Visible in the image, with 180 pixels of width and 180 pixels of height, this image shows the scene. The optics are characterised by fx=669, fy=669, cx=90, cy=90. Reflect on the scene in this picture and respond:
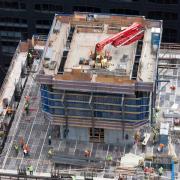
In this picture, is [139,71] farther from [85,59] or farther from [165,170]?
[165,170]

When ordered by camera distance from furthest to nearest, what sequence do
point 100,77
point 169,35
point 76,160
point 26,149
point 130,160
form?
point 169,35 < point 26,149 < point 130,160 < point 76,160 < point 100,77

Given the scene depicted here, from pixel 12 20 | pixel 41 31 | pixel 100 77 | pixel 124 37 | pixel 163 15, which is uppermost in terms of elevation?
pixel 163 15

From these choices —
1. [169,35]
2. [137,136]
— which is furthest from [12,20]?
[137,136]

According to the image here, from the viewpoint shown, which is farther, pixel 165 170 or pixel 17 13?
pixel 17 13

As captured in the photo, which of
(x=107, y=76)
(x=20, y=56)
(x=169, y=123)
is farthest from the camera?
(x=20, y=56)

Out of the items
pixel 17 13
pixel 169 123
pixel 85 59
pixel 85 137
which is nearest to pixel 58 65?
pixel 85 59

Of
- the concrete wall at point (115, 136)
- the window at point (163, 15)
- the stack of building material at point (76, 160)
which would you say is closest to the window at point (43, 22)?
the window at point (163, 15)

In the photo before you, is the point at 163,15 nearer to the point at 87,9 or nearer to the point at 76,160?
the point at 87,9

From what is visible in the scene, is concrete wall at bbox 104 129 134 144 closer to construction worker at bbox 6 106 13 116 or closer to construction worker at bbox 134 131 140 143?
construction worker at bbox 134 131 140 143
